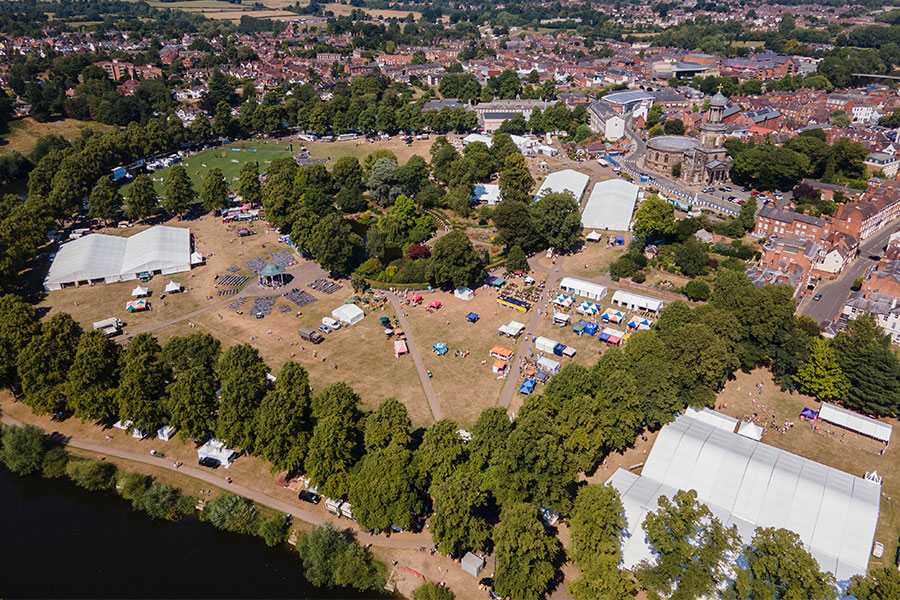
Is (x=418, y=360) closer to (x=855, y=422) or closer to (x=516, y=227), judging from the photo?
(x=516, y=227)

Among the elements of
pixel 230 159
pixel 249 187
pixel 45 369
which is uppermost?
pixel 45 369

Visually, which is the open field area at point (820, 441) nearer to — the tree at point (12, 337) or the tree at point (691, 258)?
the tree at point (691, 258)

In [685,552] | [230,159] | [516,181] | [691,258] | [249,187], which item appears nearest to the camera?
[685,552]

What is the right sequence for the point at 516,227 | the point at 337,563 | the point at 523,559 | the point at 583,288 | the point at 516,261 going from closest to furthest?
1. the point at 523,559
2. the point at 337,563
3. the point at 583,288
4. the point at 516,261
5. the point at 516,227

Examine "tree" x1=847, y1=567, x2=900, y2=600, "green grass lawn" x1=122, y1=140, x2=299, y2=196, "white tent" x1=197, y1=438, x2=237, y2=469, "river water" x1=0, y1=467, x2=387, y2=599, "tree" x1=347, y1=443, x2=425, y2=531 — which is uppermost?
"tree" x1=847, y1=567, x2=900, y2=600

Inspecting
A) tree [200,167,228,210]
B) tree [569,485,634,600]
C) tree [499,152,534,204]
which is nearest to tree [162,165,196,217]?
tree [200,167,228,210]

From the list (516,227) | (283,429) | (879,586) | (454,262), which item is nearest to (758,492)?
(879,586)

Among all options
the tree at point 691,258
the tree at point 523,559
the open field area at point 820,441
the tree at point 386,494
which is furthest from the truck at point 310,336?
the tree at point 691,258

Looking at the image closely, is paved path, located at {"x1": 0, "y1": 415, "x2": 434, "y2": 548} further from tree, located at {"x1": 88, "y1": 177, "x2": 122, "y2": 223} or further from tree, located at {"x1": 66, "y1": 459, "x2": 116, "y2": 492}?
tree, located at {"x1": 88, "y1": 177, "x2": 122, "y2": 223}
